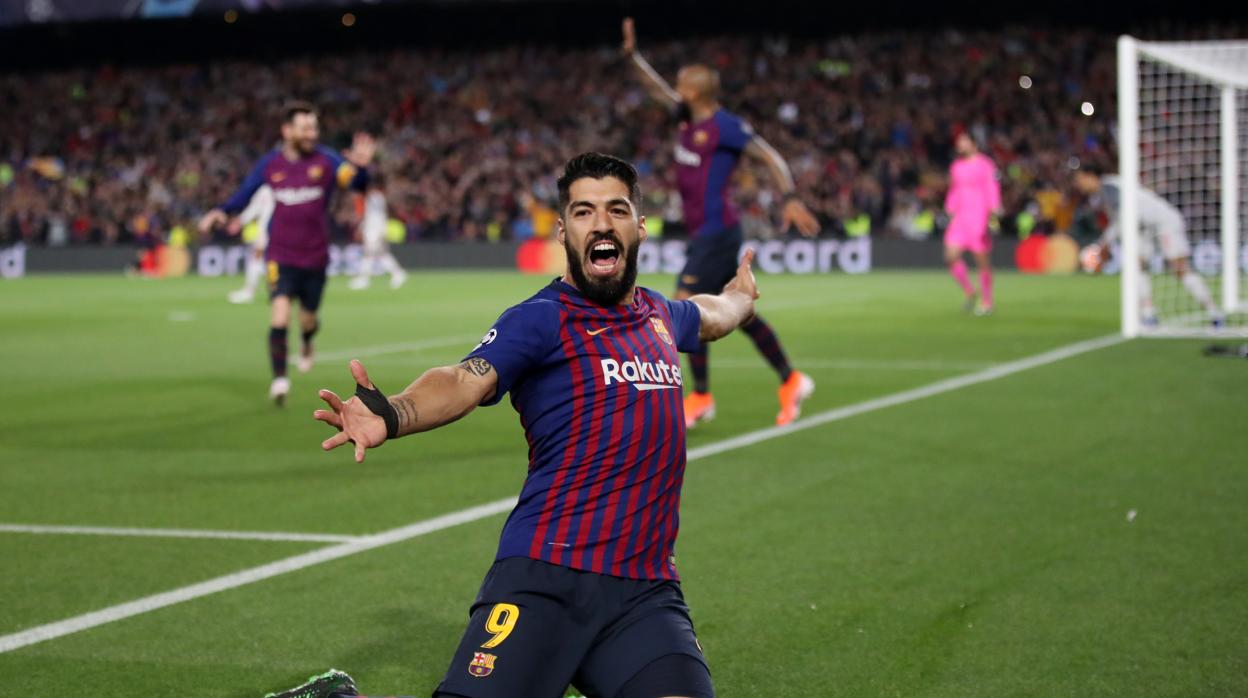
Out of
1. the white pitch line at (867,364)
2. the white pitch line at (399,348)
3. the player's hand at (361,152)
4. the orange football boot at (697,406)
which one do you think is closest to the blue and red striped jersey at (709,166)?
the orange football boot at (697,406)

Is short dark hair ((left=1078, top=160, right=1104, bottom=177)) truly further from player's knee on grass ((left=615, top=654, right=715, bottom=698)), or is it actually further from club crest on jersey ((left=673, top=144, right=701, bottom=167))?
player's knee on grass ((left=615, top=654, right=715, bottom=698))

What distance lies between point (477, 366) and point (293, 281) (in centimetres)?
913

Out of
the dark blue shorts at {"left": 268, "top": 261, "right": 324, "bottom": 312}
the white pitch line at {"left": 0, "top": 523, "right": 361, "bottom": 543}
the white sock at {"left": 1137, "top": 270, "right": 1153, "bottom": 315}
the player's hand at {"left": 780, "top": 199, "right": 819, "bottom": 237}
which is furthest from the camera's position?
the white sock at {"left": 1137, "top": 270, "right": 1153, "bottom": 315}

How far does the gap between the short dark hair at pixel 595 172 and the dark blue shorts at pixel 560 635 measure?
0.97 metres

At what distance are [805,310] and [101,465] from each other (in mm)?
14141

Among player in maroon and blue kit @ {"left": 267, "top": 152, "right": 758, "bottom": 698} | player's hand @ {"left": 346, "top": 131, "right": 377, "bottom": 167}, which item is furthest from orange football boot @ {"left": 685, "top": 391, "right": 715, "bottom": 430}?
player in maroon and blue kit @ {"left": 267, "top": 152, "right": 758, "bottom": 698}

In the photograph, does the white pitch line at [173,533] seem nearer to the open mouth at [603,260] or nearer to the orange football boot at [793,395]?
the open mouth at [603,260]

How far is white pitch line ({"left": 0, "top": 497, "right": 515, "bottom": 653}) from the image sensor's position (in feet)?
17.9

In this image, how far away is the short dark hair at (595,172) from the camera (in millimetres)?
4066

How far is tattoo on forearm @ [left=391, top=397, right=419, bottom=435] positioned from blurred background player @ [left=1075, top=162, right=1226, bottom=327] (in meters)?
14.2

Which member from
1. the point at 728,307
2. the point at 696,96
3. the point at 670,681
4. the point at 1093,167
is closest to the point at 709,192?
the point at 696,96

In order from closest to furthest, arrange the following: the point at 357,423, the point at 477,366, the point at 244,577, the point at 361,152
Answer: the point at 357,423 → the point at 477,366 → the point at 244,577 → the point at 361,152

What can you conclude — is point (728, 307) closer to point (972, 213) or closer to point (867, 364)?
point (867, 364)

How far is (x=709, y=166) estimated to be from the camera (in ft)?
34.7
